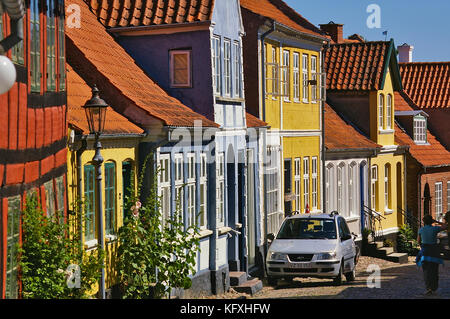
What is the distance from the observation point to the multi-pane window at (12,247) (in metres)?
11.7

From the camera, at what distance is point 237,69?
2333 centimetres

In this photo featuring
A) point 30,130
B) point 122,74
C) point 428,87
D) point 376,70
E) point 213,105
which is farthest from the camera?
point 428,87

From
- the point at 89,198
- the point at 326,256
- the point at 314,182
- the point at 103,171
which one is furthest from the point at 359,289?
the point at 314,182

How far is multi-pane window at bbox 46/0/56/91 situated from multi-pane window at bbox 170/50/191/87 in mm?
6817

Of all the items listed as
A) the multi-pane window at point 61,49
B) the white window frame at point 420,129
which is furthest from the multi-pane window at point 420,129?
the multi-pane window at point 61,49

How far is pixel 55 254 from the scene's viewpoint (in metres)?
13.1

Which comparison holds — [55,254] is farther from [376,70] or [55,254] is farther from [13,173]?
[376,70]

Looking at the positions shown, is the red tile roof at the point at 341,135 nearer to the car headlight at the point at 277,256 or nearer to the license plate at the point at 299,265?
the car headlight at the point at 277,256

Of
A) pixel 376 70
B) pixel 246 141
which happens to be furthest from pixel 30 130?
pixel 376 70

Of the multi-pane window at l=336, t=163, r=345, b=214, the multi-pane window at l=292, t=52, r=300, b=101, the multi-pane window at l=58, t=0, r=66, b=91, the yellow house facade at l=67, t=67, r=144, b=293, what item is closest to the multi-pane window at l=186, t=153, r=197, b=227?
the yellow house facade at l=67, t=67, r=144, b=293

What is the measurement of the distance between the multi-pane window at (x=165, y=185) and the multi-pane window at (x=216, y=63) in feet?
9.63

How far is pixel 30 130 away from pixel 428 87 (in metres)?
32.1

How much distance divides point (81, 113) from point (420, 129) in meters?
26.2

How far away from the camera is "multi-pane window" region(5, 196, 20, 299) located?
11727 mm
